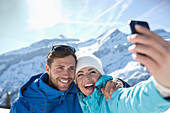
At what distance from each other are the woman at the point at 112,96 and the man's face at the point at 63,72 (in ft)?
0.60

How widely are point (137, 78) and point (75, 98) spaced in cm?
11567

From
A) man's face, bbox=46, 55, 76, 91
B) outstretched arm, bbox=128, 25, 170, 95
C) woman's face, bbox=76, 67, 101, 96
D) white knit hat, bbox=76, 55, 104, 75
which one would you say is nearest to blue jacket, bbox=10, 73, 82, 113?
man's face, bbox=46, 55, 76, 91

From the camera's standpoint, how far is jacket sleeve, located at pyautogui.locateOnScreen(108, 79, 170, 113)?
1.25 meters

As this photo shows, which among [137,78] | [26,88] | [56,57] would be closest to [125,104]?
[56,57]

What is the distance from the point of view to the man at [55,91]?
261cm

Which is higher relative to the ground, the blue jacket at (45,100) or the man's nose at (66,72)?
the man's nose at (66,72)

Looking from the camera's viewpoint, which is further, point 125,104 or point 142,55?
point 125,104

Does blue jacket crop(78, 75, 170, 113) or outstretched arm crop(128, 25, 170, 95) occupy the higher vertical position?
outstretched arm crop(128, 25, 170, 95)

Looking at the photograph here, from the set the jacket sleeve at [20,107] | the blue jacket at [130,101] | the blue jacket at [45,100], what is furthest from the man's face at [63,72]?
the jacket sleeve at [20,107]

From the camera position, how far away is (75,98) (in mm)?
2947

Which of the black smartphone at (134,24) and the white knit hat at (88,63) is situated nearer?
the black smartphone at (134,24)

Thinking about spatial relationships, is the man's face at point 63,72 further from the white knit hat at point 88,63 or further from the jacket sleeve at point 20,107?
the jacket sleeve at point 20,107

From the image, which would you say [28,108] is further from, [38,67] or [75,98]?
[38,67]

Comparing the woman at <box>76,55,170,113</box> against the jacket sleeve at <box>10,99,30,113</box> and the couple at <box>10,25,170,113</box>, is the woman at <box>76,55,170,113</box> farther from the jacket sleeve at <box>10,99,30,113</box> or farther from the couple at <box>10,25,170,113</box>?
the jacket sleeve at <box>10,99,30,113</box>
